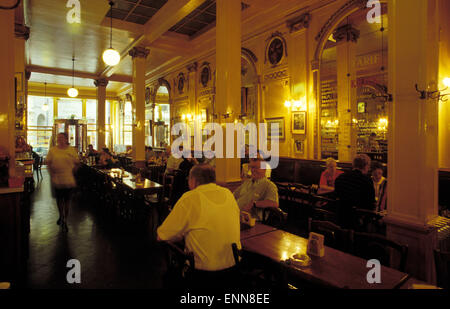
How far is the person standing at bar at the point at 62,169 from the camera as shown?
482 centimetres

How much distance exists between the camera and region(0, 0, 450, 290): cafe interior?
2463 mm

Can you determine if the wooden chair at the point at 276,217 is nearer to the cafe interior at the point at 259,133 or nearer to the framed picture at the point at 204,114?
the cafe interior at the point at 259,133

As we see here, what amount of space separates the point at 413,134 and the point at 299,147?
14.3 feet

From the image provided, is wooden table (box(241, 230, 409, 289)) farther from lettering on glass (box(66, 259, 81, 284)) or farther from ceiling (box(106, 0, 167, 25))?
ceiling (box(106, 0, 167, 25))

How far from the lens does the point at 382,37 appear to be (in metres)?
9.47

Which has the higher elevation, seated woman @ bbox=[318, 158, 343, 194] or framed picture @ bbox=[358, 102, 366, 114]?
framed picture @ bbox=[358, 102, 366, 114]

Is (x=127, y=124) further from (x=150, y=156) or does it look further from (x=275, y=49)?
(x=275, y=49)

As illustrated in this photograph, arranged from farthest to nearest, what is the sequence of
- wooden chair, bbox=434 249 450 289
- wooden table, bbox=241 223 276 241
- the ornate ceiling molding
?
the ornate ceiling molding < wooden table, bbox=241 223 276 241 < wooden chair, bbox=434 249 450 289

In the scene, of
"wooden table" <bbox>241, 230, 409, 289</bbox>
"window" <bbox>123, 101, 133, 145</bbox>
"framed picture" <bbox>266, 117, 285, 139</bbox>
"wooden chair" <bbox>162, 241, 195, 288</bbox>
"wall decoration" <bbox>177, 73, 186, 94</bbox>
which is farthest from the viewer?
"window" <bbox>123, 101, 133, 145</bbox>

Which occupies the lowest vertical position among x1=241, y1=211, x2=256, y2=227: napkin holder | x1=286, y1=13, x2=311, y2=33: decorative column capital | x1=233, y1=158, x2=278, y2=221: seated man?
x1=241, y1=211, x2=256, y2=227: napkin holder

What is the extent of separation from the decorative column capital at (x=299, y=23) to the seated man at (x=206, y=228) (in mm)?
6010

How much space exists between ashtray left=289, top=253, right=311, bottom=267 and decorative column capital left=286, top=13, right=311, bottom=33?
616cm

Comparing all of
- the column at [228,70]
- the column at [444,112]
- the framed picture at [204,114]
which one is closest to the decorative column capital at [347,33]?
the column at [444,112]

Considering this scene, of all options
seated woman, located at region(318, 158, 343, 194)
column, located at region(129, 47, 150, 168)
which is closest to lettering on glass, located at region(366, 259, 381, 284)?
seated woman, located at region(318, 158, 343, 194)
